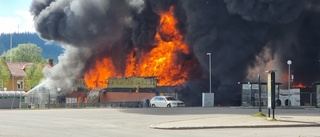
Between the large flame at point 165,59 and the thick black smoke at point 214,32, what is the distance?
3.34 ft

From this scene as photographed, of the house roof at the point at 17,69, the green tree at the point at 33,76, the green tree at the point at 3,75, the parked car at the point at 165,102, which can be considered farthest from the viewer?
the house roof at the point at 17,69

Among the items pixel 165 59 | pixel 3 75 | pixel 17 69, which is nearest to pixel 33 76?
pixel 3 75

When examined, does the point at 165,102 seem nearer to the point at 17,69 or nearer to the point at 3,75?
the point at 3,75

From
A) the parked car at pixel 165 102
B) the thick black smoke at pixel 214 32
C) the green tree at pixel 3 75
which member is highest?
the thick black smoke at pixel 214 32

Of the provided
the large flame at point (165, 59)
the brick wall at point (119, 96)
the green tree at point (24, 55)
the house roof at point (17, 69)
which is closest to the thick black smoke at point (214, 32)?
the large flame at point (165, 59)

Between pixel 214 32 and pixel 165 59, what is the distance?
951 cm

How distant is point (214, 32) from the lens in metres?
58.9

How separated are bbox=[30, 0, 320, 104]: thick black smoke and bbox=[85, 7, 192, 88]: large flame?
3.34 feet

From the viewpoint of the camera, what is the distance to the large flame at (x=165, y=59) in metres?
64.6

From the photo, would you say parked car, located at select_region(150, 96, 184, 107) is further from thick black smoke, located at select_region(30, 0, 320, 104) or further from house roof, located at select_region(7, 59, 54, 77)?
house roof, located at select_region(7, 59, 54, 77)

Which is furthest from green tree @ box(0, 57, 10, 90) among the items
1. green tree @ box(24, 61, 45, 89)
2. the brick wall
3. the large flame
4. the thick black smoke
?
the brick wall

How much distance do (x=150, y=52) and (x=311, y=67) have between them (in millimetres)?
20227

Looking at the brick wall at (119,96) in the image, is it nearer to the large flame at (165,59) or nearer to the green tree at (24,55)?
the large flame at (165,59)

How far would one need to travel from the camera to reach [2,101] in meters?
60.4
